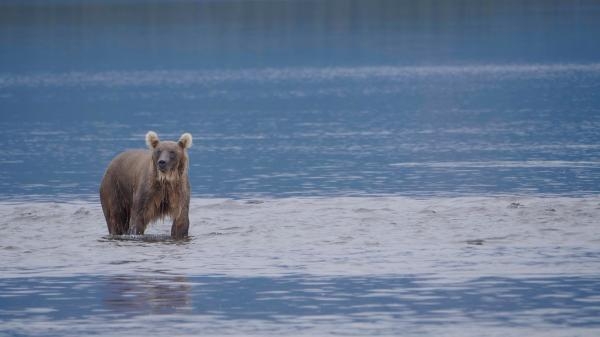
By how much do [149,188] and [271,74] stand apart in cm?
8036

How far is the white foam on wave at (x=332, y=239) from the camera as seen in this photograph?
72.1 ft

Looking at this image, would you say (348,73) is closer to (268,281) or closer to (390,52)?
(390,52)

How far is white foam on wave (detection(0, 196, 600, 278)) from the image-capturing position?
2198 centimetres

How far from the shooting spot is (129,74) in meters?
107

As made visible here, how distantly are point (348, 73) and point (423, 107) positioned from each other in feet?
132

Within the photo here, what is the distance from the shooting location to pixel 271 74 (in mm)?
103875

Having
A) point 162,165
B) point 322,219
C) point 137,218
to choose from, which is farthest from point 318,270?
point 322,219

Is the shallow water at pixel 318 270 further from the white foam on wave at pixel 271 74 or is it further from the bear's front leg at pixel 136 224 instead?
the white foam on wave at pixel 271 74

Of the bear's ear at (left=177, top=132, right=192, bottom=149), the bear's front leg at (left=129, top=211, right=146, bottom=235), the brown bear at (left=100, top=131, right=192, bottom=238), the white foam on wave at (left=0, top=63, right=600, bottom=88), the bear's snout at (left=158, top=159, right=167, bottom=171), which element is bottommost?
the white foam on wave at (left=0, top=63, right=600, bottom=88)

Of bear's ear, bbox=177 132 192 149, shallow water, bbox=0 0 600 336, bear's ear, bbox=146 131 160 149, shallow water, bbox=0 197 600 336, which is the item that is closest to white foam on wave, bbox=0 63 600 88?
shallow water, bbox=0 0 600 336

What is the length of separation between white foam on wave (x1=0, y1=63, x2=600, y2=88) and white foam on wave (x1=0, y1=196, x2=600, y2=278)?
5945 centimetres

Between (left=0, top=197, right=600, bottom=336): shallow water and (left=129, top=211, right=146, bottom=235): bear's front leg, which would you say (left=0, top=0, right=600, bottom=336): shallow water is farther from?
(left=129, top=211, right=146, bottom=235): bear's front leg

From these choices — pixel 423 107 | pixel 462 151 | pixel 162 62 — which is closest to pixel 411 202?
pixel 462 151

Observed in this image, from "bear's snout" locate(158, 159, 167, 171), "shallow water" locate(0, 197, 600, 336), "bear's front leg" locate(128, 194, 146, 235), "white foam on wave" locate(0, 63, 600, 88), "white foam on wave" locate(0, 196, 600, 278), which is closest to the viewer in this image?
"shallow water" locate(0, 197, 600, 336)
